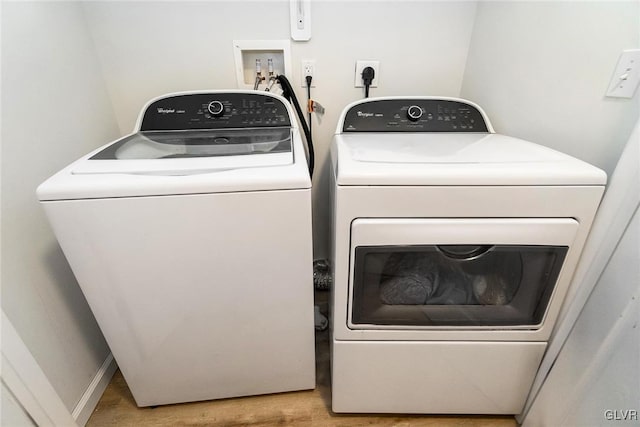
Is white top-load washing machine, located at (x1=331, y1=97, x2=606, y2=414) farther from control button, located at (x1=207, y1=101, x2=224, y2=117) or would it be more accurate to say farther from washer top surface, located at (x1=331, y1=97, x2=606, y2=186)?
control button, located at (x1=207, y1=101, x2=224, y2=117)

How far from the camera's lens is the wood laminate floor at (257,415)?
3.49 feet

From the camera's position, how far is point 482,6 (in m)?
1.18

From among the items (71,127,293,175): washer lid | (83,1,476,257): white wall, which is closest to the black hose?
(83,1,476,257): white wall

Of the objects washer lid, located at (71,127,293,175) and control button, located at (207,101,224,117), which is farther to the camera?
control button, located at (207,101,224,117)

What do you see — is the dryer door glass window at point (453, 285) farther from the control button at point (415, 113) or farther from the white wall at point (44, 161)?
the white wall at point (44, 161)

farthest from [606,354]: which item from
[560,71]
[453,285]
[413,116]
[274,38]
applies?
[274,38]

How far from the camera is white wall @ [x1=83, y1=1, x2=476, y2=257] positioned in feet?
3.84

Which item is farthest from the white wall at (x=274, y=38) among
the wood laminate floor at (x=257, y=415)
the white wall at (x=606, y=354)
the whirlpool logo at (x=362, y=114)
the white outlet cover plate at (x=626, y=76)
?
the wood laminate floor at (x=257, y=415)

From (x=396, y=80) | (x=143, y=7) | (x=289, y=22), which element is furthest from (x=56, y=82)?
(x=396, y=80)

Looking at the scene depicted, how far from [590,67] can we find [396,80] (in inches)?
27.3

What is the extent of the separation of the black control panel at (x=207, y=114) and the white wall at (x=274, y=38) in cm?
17

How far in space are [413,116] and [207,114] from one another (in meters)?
0.79

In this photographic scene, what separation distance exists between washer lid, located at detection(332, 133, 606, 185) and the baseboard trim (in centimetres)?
119

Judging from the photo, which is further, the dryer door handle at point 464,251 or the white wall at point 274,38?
the white wall at point 274,38
